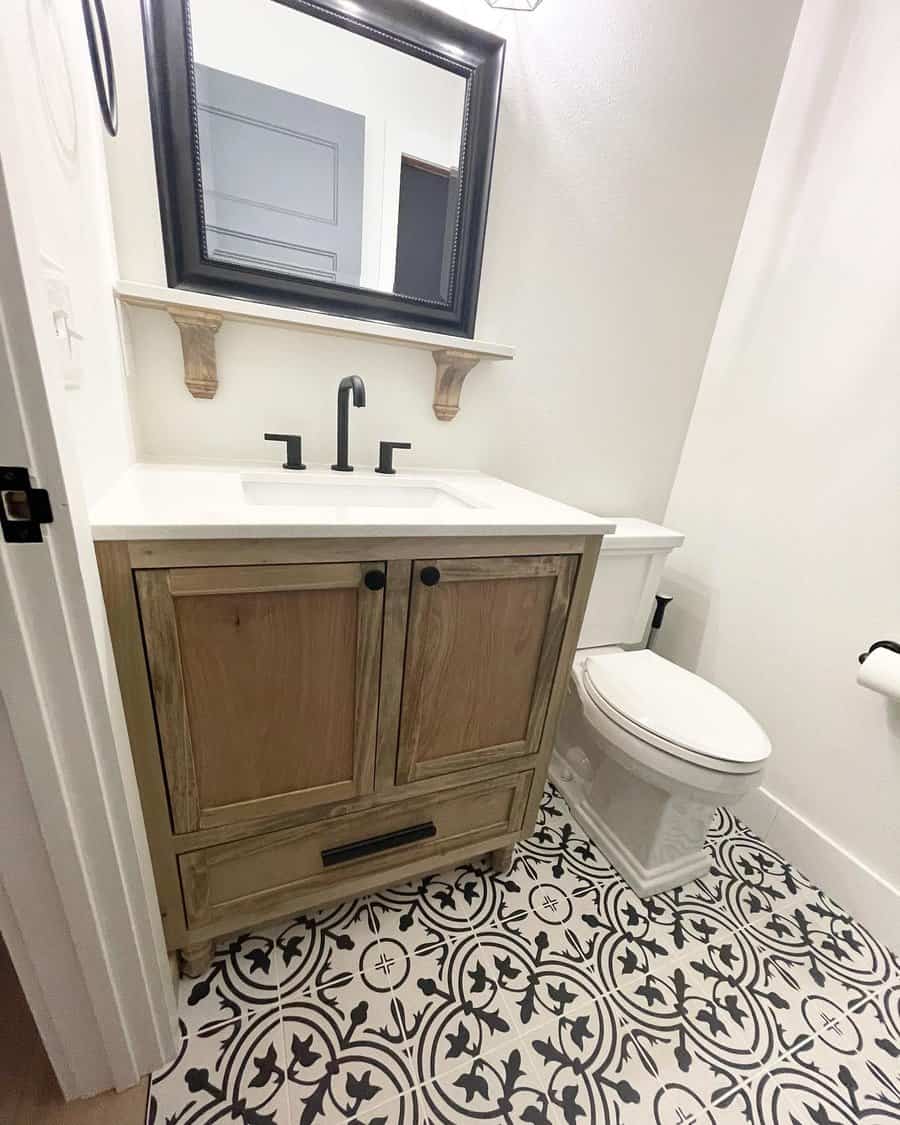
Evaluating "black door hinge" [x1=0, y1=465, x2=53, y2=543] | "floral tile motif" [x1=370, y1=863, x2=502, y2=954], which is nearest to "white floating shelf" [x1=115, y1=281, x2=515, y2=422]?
"black door hinge" [x1=0, y1=465, x2=53, y2=543]

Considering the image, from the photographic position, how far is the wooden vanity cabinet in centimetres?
69

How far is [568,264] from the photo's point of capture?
124cm

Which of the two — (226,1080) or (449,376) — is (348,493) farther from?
(226,1080)

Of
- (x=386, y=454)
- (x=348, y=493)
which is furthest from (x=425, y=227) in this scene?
(x=348, y=493)

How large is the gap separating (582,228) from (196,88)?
34.4 inches

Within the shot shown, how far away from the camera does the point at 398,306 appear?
1092 millimetres

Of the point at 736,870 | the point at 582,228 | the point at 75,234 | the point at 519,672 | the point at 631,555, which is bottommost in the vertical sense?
the point at 736,870

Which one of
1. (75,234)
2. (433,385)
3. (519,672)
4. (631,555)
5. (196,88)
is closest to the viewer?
(75,234)

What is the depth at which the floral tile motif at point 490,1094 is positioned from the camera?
30.6 inches

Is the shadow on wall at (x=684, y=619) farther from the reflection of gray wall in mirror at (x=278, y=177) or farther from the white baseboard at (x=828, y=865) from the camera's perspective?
the reflection of gray wall in mirror at (x=278, y=177)

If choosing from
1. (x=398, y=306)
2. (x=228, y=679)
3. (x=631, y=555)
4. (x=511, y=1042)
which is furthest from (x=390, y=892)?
(x=398, y=306)

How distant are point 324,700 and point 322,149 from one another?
1.08 metres

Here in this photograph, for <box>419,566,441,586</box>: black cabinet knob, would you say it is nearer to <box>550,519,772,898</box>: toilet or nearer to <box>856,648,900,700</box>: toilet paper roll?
<box>550,519,772,898</box>: toilet

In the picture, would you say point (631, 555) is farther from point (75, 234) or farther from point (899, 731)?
point (75, 234)
